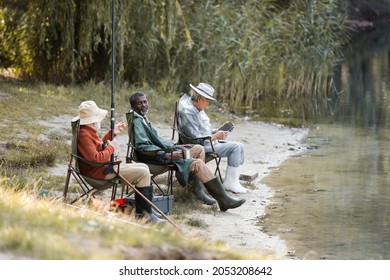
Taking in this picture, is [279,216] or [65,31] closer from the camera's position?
[279,216]

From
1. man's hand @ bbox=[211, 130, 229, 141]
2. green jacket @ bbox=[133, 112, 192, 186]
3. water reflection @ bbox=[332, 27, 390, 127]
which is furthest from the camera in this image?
water reflection @ bbox=[332, 27, 390, 127]

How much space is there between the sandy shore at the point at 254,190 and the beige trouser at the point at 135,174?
0.57 metres

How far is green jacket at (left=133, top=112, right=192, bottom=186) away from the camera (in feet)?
32.1

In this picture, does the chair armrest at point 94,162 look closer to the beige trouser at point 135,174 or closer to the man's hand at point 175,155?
the beige trouser at point 135,174

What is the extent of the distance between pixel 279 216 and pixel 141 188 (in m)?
1.95

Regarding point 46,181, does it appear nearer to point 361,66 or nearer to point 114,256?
point 114,256

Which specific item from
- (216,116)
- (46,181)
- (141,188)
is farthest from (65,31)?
(141,188)

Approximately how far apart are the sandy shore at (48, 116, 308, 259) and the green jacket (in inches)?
17.4

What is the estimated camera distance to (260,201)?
11.2 metres

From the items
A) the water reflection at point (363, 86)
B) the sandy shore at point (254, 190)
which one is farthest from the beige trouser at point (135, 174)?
the water reflection at point (363, 86)

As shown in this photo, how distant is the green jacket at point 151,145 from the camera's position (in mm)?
9797

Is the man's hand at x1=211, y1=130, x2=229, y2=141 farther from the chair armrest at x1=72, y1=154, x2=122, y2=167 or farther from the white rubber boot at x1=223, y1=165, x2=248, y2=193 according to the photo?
the chair armrest at x1=72, y1=154, x2=122, y2=167

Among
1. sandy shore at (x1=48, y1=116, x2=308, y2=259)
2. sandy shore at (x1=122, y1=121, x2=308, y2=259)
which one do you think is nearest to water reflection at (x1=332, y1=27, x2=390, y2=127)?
sandy shore at (x1=48, y1=116, x2=308, y2=259)
